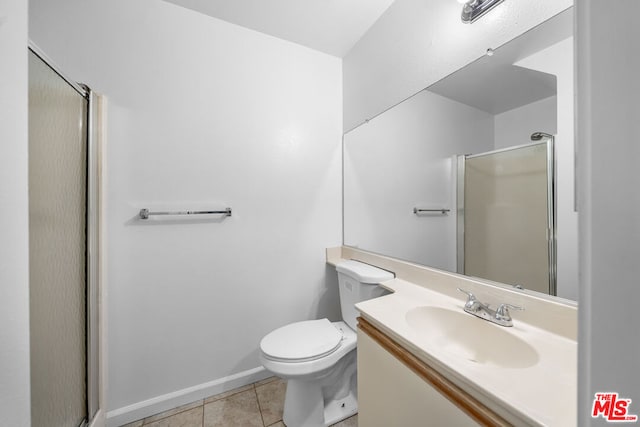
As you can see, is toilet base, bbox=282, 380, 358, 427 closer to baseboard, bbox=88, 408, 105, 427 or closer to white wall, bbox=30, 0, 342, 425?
white wall, bbox=30, 0, 342, 425

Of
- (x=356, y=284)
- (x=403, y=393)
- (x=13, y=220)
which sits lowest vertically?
(x=403, y=393)

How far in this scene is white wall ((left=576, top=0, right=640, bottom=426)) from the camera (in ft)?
0.59

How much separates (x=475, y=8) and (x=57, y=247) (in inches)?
71.9

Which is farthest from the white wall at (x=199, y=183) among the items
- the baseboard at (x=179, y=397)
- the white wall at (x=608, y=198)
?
the white wall at (x=608, y=198)

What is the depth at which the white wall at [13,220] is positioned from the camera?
1.44 feet

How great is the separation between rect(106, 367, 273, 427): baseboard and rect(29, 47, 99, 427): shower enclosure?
171 millimetres

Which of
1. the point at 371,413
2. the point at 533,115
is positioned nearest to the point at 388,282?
the point at 371,413

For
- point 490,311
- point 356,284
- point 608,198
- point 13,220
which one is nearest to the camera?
point 608,198

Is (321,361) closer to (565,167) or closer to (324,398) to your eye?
(324,398)

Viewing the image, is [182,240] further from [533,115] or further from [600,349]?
[533,115]

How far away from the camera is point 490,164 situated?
936 mm

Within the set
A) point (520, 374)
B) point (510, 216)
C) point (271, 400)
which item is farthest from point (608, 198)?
point (271, 400)

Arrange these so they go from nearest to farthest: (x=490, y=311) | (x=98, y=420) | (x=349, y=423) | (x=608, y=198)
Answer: (x=608, y=198)
(x=490, y=311)
(x=98, y=420)
(x=349, y=423)

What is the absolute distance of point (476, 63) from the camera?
36.8 inches
